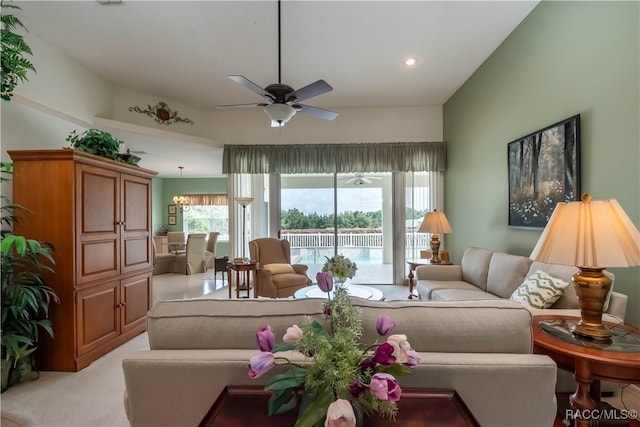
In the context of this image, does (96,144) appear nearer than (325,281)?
No

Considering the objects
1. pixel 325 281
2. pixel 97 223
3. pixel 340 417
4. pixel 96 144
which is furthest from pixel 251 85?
pixel 340 417

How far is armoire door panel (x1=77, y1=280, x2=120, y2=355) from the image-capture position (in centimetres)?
254

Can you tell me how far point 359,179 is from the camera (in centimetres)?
542

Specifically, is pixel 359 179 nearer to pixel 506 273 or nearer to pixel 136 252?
pixel 506 273


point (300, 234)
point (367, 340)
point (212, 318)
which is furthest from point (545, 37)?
point (300, 234)

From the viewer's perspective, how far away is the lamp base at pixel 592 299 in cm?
142

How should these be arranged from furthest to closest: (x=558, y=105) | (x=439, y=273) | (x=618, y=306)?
(x=439, y=273) < (x=558, y=105) < (x=618, y=306)

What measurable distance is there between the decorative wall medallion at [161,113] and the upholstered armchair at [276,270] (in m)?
2.38

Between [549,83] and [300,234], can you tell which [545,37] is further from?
[300,234]

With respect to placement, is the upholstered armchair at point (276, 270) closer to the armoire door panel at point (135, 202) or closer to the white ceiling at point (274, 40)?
the armoire door panel at point (135, 202)

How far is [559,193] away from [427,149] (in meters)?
2.70

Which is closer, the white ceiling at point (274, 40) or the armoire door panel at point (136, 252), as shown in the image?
the white ceiling at point (274, 40)

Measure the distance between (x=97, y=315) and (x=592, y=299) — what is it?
3553mm

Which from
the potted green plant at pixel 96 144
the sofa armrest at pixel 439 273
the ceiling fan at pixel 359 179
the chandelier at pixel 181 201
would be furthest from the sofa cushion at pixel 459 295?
the chandelier at pixel 181 201
